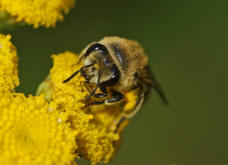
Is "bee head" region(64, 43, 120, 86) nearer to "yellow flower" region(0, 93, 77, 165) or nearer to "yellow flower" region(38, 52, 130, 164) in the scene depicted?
"yellow flower" region(38, 52, 130, 164)

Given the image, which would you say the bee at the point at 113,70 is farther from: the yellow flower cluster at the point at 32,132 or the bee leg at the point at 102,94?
the yellow flower cluster at the point at 32,132

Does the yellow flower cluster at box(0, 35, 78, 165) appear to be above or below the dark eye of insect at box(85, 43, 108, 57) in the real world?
below

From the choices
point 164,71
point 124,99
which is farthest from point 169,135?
point 124,99

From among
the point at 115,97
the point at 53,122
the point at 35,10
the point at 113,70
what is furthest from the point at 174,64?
the point at 53,122

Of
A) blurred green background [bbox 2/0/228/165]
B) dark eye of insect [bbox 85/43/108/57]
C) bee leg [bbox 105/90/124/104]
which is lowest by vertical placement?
blurred green background [bbox 2/0/228/165]

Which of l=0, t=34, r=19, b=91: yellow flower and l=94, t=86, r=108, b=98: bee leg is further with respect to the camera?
l=94, t=86, r=108, b=98: bee leg

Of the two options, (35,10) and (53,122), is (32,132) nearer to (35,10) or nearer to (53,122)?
(53,122)

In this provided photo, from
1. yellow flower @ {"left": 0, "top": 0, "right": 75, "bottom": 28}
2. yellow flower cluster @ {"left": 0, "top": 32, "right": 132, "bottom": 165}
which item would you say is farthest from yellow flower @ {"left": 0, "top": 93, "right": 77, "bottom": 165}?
yellow flower @ {"left": 0, "top": 0, "right": 75, "bottom": 28}

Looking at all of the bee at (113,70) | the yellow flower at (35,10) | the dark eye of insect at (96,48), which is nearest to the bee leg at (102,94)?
the bee at (113,70)
